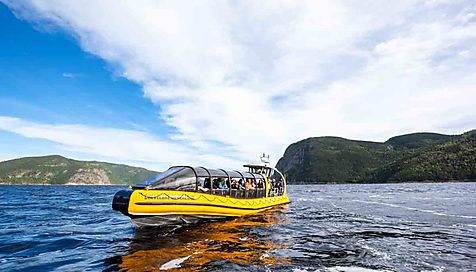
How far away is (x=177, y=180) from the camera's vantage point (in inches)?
707

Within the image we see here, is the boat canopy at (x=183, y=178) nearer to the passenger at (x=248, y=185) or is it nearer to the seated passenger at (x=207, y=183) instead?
the seated passenger at (x=207, y=183)

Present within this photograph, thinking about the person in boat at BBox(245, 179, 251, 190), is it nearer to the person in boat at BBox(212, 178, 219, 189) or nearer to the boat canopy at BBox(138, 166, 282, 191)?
the boat canopy at BBox(138, 166, 282, 191)

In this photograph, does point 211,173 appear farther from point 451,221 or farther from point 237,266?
point 451,221

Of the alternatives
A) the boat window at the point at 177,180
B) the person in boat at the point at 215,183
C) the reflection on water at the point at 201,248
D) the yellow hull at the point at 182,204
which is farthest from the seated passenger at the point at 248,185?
the boat window at the point at 177,180

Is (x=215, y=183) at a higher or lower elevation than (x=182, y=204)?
higher

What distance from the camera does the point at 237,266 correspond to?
34.7ft

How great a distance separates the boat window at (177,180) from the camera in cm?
1730

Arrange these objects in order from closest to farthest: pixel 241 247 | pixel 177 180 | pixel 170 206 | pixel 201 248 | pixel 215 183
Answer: pixel 201 248 < pixel 241 247 < pixel 170 206 < pixel 177 180 < pixel 215 183

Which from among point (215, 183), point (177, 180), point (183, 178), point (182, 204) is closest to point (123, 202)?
point (182, 204)

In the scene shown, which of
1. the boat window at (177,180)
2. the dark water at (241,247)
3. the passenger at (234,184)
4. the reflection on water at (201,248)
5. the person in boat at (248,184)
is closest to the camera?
the reflection on water at (201,248)

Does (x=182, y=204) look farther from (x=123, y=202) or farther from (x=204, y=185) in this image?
(x=123, y=202)

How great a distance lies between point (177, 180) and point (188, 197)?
1152 millimetres

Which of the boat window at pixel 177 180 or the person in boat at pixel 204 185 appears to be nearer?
the boat window at pixel 177 180

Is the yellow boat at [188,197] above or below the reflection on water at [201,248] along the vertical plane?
above
